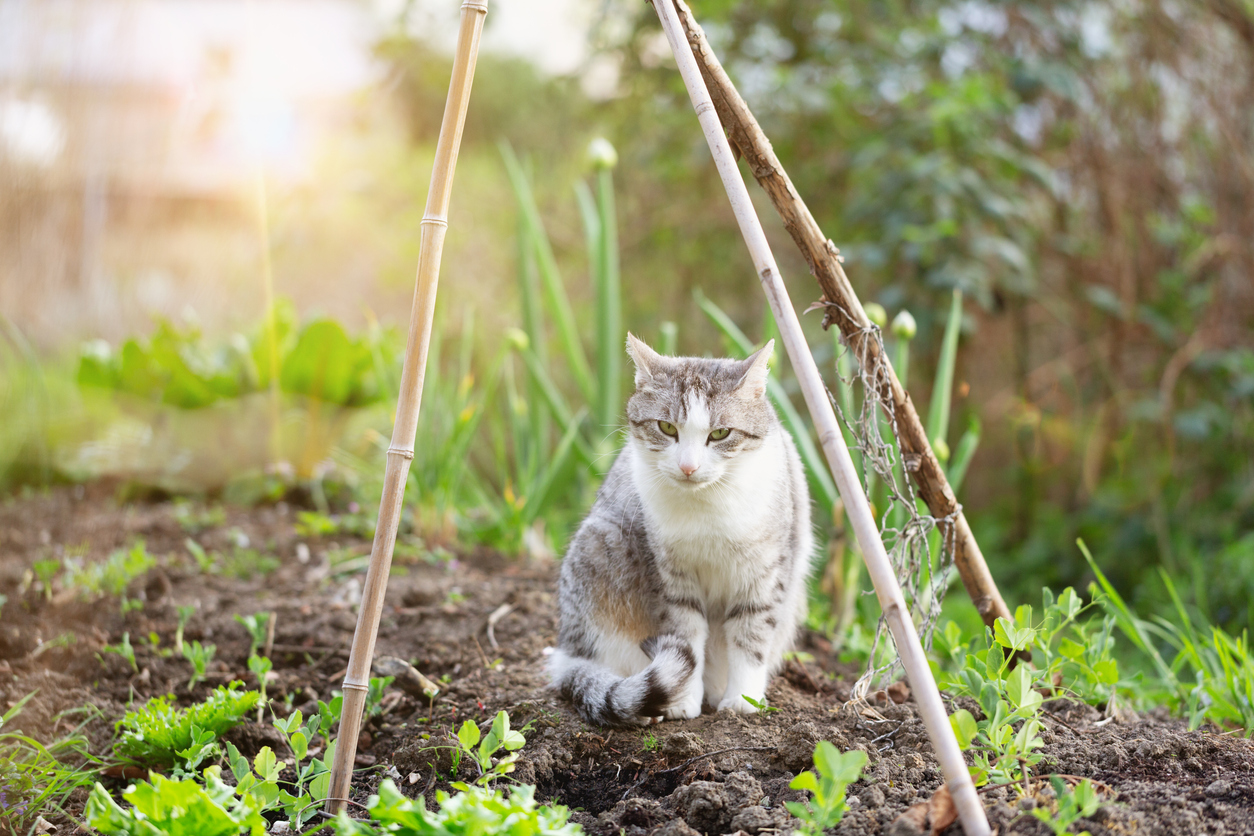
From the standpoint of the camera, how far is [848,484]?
1222 mm

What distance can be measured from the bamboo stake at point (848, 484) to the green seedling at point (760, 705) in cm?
52

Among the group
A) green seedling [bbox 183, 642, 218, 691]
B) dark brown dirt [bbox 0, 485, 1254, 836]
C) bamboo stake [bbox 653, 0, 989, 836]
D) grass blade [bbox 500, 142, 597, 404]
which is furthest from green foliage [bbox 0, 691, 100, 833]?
grass blade [bbox 500, 142, 597, 404]

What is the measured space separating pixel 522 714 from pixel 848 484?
93 centimetres

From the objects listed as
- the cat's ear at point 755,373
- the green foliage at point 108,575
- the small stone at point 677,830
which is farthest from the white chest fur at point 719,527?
the green foliage at point 108,575

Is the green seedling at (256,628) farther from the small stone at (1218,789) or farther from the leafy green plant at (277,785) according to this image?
the small stone at (1218,789)

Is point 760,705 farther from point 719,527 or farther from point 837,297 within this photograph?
point 837,297

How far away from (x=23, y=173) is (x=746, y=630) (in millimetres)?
4568

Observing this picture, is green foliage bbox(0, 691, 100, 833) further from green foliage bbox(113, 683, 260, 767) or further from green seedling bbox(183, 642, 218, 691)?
green seedling bbox(183, 642, 218, 691)

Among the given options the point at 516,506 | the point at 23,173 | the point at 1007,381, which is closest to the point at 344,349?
the point at 516,506

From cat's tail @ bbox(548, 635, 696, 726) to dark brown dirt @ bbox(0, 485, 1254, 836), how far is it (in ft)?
0.14

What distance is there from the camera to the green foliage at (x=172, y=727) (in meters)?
1.57

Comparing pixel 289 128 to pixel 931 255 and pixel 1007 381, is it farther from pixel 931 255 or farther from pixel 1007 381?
pixel 1007 381

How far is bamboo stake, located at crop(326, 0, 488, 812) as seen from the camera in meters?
1.38

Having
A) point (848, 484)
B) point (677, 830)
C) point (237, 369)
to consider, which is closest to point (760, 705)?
point (677, 830)
